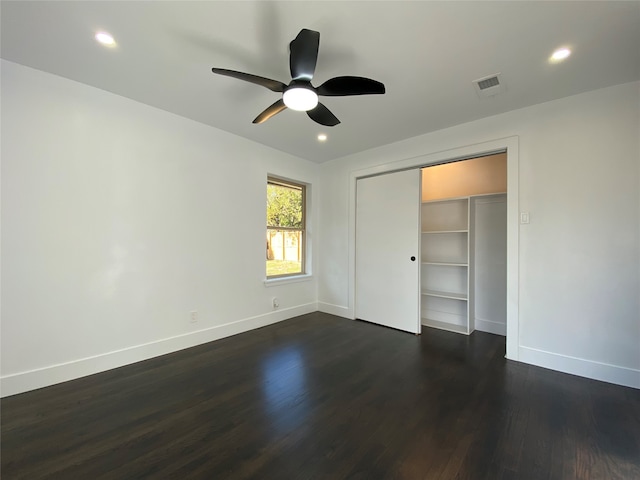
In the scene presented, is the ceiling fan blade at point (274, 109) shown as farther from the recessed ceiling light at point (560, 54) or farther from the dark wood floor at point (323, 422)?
the dark wood floor at point (323, 422)

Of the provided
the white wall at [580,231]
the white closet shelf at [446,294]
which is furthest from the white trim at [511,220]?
the white closet shelf at [446,294]

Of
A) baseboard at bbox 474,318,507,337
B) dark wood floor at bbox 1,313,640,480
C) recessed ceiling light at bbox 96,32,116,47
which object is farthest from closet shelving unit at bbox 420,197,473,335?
recessed ceiling light at bbox 96,32,116,47

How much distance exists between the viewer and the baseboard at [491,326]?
139 inches

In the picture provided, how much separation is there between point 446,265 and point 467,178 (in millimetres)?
1316

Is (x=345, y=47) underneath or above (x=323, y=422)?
above

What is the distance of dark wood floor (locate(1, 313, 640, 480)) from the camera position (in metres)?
1.43

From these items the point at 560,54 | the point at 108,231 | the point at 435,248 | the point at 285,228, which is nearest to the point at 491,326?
the point at 435,248

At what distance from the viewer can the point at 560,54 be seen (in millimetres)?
1937

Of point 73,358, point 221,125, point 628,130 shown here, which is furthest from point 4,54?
point 628,130

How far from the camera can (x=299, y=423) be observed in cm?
176

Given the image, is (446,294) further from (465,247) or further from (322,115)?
(322,115)

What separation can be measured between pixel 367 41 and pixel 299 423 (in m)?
2.64

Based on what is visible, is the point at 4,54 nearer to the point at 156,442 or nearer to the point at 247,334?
the point at 156,442

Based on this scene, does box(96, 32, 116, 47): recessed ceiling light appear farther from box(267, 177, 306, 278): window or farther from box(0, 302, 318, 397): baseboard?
box(0, 302, 318, 397): baseboard
